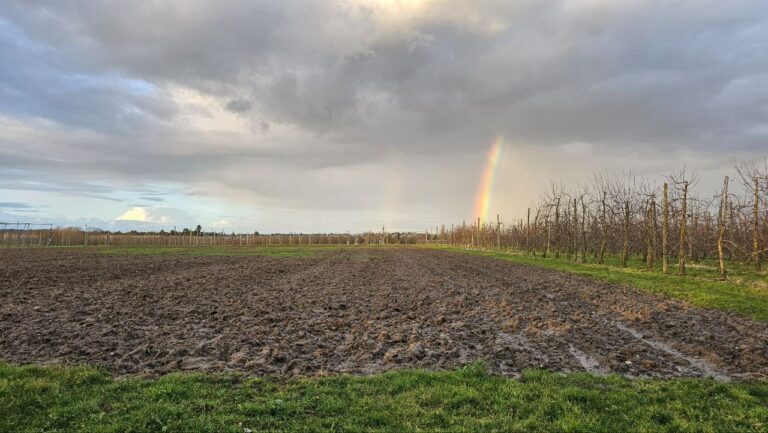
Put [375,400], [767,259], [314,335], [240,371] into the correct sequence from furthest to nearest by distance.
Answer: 1. [767,259]
2. [314,335]
3. [240,371]
4. [375,400]

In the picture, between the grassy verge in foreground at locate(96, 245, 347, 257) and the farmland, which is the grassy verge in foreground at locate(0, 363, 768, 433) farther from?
the grassy verge in foreground at locate(96, 245, 347, 257)

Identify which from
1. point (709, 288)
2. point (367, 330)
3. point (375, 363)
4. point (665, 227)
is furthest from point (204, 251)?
point (375, 363)

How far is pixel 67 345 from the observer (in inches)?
387

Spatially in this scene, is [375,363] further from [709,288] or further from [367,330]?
[709,288]

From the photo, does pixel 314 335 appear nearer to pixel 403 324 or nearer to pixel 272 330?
pixel 272 330

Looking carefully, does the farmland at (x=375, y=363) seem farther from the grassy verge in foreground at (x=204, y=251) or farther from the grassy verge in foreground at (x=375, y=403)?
the grassy verge in foreground at (x=204, y=251)

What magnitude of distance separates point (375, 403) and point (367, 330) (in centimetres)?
547

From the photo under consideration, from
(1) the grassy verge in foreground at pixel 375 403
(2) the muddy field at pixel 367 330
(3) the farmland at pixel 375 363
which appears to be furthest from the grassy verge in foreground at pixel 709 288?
(1) the grassy verge in foreground at pixel 375 403

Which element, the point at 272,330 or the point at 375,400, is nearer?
the point at 375,400

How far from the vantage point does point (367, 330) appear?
11992 millimetres

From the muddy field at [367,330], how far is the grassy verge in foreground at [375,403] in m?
0.89

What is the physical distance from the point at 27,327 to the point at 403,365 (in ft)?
32.4

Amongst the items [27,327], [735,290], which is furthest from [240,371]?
[735,290]

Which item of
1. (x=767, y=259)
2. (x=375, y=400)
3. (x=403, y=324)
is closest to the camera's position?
(x=375, y=400)
